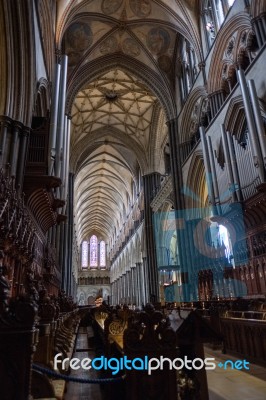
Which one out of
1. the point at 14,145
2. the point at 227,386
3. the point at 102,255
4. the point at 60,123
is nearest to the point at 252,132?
the point at 60,123

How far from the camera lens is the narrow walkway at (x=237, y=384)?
322 centimetres

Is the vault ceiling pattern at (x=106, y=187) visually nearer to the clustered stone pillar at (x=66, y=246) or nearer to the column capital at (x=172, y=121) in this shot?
the clustered stone pillar at (x=66, y=246)

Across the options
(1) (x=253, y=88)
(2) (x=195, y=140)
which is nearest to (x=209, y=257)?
(2) (x=195, y=140)

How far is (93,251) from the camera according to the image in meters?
45.4

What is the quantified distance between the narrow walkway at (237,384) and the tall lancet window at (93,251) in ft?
135

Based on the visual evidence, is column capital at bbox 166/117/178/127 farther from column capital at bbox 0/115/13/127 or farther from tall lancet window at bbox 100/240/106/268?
tall lancet window at bbox 100/240/106/268

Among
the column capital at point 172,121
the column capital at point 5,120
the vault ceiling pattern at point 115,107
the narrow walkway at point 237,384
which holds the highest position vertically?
the vault ceiling pattern at point 115,107

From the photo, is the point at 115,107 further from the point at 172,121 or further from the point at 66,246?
the point at 66,246

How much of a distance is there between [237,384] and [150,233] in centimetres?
1559

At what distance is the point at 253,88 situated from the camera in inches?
301

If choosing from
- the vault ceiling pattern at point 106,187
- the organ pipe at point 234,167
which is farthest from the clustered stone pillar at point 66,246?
the organ pipe at point 234,167

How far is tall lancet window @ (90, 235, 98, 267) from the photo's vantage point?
4481 cm

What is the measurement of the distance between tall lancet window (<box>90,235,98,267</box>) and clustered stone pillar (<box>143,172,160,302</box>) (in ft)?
A: 87.0

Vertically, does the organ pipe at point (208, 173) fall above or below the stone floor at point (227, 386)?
above
